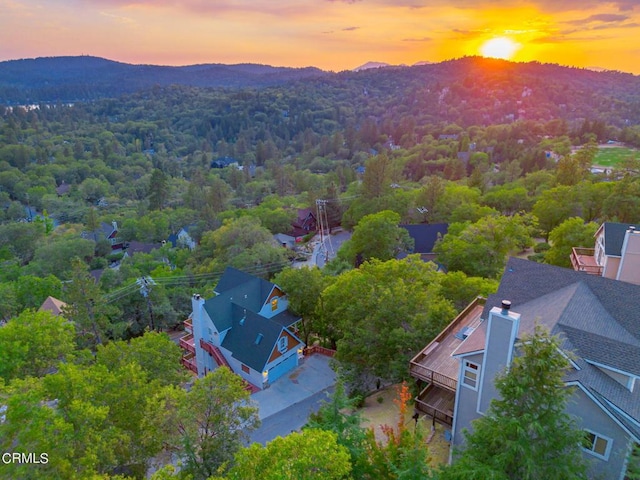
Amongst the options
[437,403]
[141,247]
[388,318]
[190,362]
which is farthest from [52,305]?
[437,403]

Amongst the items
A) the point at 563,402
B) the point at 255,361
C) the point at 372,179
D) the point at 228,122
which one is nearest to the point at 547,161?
the point at 372,179

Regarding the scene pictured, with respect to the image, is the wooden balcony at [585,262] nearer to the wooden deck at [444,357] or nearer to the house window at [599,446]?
the wooden deck at [444,357]

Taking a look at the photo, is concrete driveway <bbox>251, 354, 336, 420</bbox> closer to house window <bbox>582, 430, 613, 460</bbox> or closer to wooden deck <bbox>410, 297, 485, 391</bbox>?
wooden deck <bbox>410, 297, 485, 391</bbox>

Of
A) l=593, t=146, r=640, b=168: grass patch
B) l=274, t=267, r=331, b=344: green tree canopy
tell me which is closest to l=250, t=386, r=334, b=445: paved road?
l=274, t=267, r=331, b=344: green tree canopy

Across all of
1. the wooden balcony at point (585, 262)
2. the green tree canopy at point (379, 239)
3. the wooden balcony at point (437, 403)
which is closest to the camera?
the wooden balcony at point (437, 403)

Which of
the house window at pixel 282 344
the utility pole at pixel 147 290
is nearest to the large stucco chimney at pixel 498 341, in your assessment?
the house window at pixel 282 344

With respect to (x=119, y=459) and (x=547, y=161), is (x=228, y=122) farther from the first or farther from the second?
(x=119, y=459)
